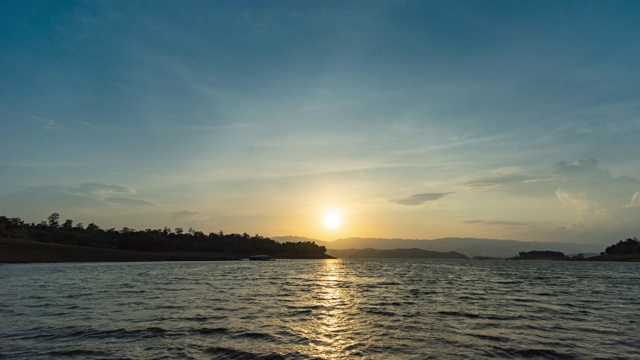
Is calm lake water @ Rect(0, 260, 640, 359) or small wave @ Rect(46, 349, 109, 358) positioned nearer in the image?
small wave @ Rect(46, 349, 109, 358)

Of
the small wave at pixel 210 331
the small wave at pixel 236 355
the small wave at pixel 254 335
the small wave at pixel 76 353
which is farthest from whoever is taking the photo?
the small wave at pixel 210 331

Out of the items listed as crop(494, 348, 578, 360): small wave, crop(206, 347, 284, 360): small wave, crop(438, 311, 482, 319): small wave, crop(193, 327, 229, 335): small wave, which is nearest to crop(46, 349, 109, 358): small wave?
crop(206, 347, 284, 360): small wave

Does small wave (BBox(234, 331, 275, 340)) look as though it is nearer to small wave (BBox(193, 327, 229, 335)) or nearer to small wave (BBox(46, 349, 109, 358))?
small wave (BBox(193, 327, 229, 335))

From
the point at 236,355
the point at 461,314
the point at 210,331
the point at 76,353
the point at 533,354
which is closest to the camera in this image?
the point at 236,355

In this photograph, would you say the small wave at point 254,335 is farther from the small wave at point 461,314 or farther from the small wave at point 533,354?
the small wave at point 461,314

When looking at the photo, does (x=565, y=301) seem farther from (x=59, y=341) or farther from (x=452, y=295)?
(x=59, y=341)

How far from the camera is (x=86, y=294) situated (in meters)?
48.6

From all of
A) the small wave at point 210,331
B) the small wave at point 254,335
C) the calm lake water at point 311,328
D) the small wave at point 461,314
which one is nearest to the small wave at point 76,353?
the calm lake water at point 311,328

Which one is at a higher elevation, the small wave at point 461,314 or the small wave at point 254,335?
the small wave at point 461,314

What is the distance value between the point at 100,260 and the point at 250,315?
200412 mm

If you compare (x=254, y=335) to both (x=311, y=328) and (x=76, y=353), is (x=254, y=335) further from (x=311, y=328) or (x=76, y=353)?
(x=76, y=353)

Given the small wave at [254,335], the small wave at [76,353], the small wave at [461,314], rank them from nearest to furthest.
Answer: the small wave at [76,353] < the small wave at [254,335] < the small wave at [461,314]

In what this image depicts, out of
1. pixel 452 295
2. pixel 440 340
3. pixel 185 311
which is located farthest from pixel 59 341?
pixel 452 295

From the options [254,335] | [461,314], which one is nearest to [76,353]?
[254,335]
